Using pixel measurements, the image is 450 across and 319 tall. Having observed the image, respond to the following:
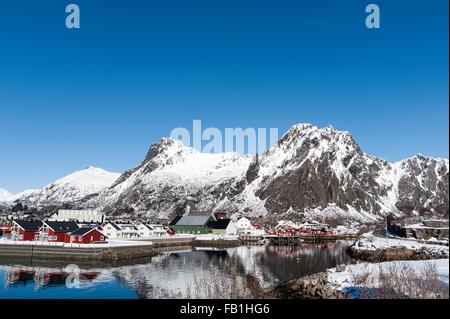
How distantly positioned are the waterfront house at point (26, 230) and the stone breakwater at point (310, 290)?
56.8 m

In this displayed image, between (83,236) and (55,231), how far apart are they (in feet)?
17.2

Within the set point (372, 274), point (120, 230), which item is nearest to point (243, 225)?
point (120, 230)

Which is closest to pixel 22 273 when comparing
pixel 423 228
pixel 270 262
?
pixel 270 262

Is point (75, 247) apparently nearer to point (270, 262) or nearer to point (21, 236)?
point (21, 236)

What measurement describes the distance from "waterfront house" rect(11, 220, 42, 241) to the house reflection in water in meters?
20.8

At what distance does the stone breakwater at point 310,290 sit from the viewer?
31.6 meters

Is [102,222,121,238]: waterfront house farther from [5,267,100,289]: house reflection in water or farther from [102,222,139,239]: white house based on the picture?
[5,267,100,289]: house reflection in water

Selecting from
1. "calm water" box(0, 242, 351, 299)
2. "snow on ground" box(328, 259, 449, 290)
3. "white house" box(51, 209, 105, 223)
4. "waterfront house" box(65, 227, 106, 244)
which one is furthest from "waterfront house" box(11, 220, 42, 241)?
"white house" box(51, 209, 105, 223)

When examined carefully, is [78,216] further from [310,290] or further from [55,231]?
[310,290]

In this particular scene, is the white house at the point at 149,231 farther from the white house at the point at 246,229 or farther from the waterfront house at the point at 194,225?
the white house at the point at 246,229

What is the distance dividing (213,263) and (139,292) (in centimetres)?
2613

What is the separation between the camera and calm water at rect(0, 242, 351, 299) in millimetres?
41125
